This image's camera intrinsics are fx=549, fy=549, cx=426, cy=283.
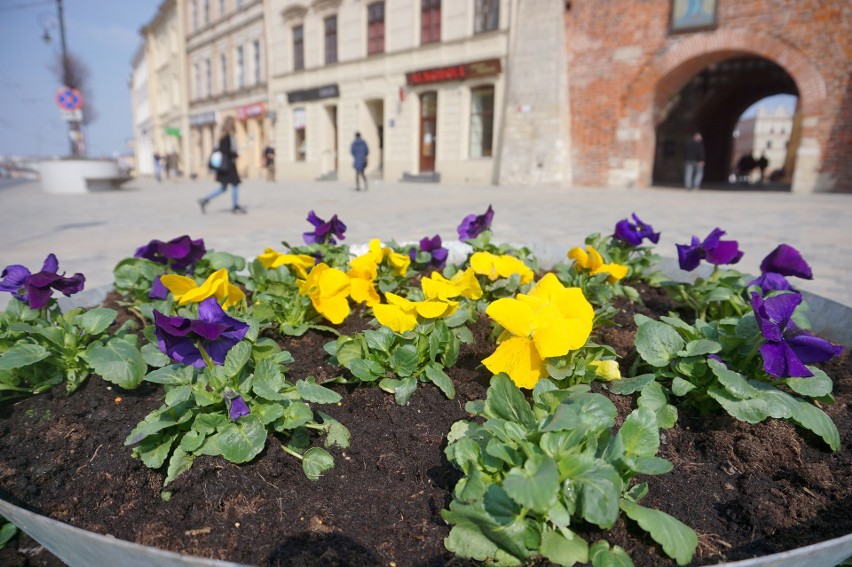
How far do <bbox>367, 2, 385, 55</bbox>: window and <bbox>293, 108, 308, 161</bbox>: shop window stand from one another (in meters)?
5.20

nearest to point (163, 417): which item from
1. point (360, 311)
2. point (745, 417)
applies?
point (360, 311)

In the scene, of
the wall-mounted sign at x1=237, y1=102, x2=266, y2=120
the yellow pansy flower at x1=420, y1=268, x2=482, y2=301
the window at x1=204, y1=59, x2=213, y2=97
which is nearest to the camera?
the yellow pansy flower at x1=420, y1=268, x2=482, y2=301

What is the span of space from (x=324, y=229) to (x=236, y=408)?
165 cm

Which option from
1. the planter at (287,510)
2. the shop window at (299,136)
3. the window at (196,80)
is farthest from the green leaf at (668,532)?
the window at (196,80)

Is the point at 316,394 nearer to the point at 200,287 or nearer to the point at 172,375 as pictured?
the point at 172,375

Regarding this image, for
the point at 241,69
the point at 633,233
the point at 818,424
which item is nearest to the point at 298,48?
the point at 241,69

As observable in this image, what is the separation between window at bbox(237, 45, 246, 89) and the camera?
1148 inches

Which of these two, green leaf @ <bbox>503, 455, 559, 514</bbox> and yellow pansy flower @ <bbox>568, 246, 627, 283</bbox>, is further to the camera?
yellow pansy flower @ <bbox>568, 246, 627, 283</bbox>

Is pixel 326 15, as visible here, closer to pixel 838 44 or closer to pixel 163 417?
pixel 838 44

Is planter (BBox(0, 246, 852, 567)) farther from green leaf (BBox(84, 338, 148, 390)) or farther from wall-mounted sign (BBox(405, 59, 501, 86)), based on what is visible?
wall-mounted sign (BBox(405, 59, 501, 86))

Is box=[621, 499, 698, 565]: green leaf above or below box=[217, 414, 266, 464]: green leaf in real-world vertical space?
below

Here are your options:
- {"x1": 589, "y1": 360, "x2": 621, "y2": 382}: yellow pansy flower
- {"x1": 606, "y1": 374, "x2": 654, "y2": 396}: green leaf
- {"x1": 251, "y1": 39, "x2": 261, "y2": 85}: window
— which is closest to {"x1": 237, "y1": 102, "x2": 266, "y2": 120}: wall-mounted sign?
{"x1": 251, "y1": 39, "x2": 261, "y2": 85}: window

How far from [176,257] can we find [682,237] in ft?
18.2

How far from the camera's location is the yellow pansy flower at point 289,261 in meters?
2.36
